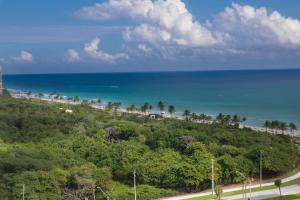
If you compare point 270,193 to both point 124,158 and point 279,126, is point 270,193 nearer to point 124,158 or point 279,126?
point 124,158

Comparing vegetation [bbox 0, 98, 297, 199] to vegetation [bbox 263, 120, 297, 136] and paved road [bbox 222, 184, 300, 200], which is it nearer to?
paved road [bbox 222, 184, 300, 200]

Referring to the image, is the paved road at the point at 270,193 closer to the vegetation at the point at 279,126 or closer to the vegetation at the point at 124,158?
the vegetation at the point at 124,158

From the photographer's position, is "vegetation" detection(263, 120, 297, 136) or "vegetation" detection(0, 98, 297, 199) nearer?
"vegetation" detection(0, 98, 297, 199)

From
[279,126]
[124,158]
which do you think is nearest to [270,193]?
[124,158]

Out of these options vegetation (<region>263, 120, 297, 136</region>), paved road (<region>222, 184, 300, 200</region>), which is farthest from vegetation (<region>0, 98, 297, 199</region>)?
vegetation (<region>263, 120, 297, 136</region>)

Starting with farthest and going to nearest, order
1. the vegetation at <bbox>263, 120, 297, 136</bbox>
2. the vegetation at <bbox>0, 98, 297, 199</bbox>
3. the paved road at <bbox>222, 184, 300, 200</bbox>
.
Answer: the vegetation at <bbox>263, 120, 297, 136</bbox> < the vegetation at <bbox>0, 98, 297, 199</bbox> < the paved road at <bbox>222, 184, 300, 200</bbox>

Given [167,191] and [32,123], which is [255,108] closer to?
[32,123]

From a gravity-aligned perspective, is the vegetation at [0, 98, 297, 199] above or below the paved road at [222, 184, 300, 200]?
above

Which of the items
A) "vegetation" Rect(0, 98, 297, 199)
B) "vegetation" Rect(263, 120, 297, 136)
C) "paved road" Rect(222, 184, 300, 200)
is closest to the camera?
"paved road" Rect(222, 184, 300, 200)

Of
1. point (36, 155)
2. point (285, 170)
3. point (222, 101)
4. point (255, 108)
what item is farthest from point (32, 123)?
point (222, 101)

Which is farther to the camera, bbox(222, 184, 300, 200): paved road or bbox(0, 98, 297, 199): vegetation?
bbox(0, 98, 297, 199): vegetation
